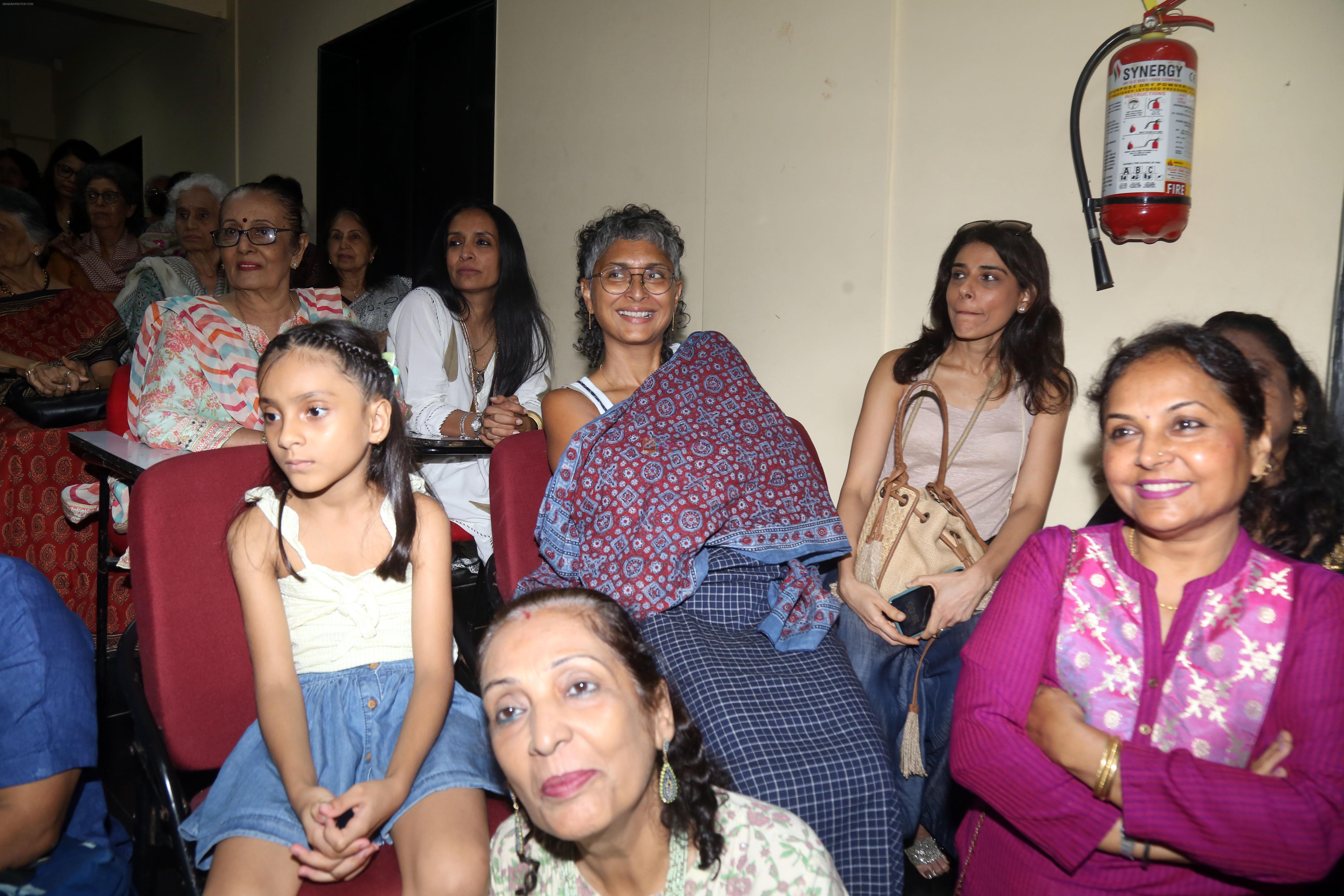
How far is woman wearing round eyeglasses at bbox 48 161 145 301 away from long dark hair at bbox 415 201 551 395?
257 cm

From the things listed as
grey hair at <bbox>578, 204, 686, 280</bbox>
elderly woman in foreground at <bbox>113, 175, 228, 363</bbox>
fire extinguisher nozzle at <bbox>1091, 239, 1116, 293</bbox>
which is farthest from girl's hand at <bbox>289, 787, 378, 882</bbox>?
elderly woman in foreground at <bbox>113, 175, 228, 363</bbox>

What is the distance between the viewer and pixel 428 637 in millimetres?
1665

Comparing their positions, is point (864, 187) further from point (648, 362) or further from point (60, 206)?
point (60, 206)

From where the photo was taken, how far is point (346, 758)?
1.57 metres

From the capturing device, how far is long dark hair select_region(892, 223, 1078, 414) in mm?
2377

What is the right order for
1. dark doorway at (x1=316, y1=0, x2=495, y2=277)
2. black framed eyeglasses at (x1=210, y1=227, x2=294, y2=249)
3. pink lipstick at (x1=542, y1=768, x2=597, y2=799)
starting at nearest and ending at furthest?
pink lipstick at (x1=542, y1=768, x2=597, y2=799), black framed eyeglasses at (x1=210, y1=227, x2=294, y2=249), dark doorway at (x1=316, y1=0, x2=495, y2=277)

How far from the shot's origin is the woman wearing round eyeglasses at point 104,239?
4.83 metres

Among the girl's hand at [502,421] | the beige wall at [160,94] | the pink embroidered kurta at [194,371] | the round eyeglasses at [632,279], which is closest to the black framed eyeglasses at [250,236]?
the pink embroidered kurta at [194,371]

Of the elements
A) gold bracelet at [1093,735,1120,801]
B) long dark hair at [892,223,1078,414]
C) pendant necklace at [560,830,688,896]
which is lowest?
pendant necklace at [560,830,688,896]

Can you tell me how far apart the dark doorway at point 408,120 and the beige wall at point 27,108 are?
26.9 feet

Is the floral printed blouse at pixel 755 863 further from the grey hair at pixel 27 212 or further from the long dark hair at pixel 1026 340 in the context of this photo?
the grey hair at pixel 27 212

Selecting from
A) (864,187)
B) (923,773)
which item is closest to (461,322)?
(864,187)

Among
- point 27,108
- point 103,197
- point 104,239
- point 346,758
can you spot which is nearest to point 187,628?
point 346,758

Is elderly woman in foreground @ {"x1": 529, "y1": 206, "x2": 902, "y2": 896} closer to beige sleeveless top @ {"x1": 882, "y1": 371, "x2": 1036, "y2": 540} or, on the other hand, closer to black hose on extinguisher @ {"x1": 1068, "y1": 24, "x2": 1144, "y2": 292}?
beige sleeveless top @ {"x1": 882, "y1": 371, "x2": 1036, "y2": 540}
